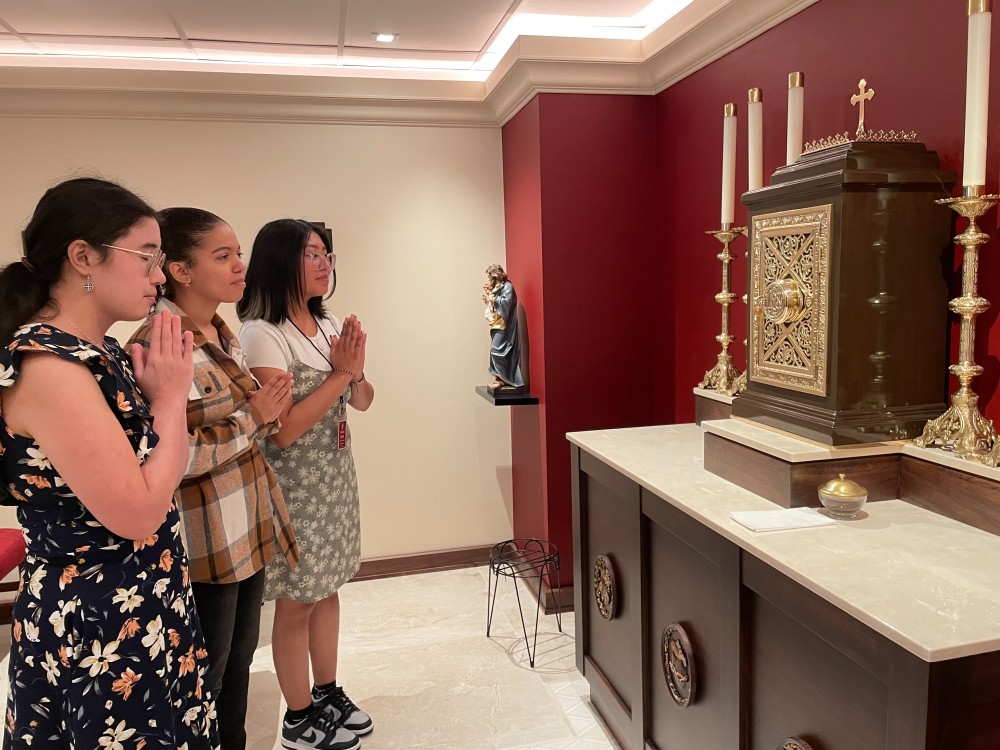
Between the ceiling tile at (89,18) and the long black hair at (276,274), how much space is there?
1233mm

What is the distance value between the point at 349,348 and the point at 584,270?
1322 mm

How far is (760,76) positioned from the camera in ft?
7.47

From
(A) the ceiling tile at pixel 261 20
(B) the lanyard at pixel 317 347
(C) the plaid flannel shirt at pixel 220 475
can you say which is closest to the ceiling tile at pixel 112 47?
(A) the ceiling tile at pixel 261 20

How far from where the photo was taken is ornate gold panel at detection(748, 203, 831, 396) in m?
1.56

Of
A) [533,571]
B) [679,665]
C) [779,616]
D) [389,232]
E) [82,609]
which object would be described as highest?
[389,232]

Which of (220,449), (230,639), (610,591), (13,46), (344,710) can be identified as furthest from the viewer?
(13,46)

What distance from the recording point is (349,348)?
6.29 feet

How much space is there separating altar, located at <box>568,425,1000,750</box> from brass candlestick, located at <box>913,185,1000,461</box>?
0.15 feet

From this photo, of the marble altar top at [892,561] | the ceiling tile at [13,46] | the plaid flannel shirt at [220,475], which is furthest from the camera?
the ceiling tile at [13,46]

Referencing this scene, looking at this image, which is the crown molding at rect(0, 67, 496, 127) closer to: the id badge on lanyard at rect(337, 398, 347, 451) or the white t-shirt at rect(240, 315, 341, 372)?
the white t-shirt at rect(240, 315, 341, 372)

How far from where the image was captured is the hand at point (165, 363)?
1.27 metres

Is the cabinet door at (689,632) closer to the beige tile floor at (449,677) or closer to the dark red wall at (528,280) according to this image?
the beige tile floor at (449,677)

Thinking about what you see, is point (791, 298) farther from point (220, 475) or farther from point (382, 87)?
point (382, 87)

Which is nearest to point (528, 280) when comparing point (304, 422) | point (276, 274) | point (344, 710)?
point (276, 274)
